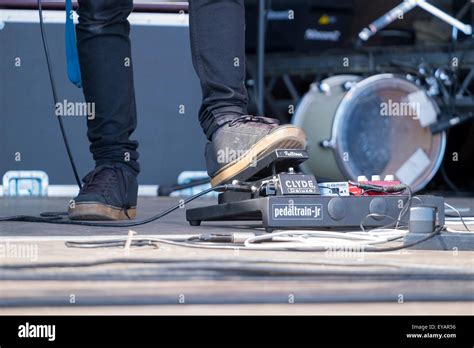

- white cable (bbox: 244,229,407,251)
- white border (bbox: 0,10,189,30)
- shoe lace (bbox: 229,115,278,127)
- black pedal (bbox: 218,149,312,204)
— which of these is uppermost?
white border (bbox: 0,10,189,30)

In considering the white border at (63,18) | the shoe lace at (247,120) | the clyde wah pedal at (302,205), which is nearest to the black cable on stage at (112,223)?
the clyde wah pedal at (302,205)

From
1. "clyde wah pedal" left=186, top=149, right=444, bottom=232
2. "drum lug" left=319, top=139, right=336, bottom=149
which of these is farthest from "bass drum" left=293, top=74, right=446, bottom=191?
"clyde wah pedal" left=186, top=149, right=444, bottom=232

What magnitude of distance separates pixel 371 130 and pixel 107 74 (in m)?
2.05

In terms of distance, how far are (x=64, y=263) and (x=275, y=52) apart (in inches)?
147

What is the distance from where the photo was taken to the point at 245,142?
1.80 metres

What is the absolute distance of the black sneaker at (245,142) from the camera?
1.78 m

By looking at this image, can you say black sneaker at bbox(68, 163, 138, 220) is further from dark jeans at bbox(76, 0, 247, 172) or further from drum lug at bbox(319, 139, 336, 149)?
drum lug at bbox(319, 139, 336, 149)

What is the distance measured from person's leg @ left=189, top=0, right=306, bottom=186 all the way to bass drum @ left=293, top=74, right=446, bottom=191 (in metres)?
1.95

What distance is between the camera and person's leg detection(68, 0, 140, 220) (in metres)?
2.02

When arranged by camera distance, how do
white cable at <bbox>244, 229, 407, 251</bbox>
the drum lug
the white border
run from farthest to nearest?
the drum lug, the white border, white cable at <bbox>244, 229, 407, 251</bbox>

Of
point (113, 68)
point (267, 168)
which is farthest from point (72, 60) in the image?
point (267, 168)

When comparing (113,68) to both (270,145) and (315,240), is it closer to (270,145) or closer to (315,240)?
(270,145)
